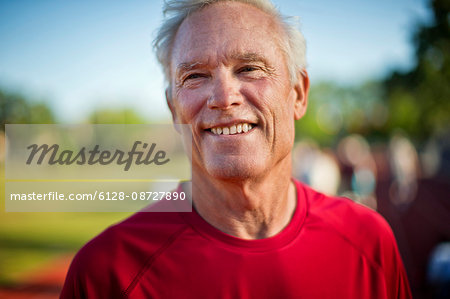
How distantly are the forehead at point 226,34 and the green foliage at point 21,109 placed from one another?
31.6m

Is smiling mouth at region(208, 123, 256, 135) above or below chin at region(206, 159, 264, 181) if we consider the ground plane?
above

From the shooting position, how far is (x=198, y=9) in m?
1.78

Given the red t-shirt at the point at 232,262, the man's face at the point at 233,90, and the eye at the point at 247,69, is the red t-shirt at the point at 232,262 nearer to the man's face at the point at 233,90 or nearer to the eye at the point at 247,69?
the man's face at the point at 233,90

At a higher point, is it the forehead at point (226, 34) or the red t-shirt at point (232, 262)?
the forehead at point (226, 34)

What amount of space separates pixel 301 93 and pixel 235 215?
2.78 ft

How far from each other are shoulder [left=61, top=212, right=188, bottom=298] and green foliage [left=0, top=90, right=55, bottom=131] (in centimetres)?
3144

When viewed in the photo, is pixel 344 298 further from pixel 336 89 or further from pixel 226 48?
pixel 336 89

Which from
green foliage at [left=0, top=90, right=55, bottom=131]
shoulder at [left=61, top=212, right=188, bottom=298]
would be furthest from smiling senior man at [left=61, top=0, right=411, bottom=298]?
green foliage at [left=0, top=90, right=55, bottom=131]

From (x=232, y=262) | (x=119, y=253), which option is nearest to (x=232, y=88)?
(x=232, y=262)

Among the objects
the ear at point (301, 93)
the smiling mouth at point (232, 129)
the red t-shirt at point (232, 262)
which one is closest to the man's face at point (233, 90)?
the smiling mouth at point (232, 129)

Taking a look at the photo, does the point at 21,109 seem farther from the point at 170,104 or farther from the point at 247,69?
the point at 247,69

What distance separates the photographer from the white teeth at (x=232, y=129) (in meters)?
1.66

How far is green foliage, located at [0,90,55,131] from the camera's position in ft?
106

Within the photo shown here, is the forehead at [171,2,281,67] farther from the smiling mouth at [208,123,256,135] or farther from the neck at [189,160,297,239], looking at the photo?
the neck at [189,160,297,239]
